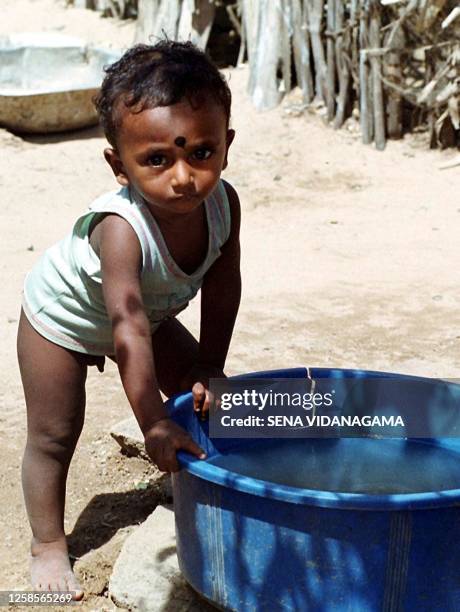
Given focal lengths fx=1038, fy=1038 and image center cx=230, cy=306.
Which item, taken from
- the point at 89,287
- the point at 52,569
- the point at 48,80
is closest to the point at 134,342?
the point at 89,287

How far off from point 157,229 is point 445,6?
4838 millimetres

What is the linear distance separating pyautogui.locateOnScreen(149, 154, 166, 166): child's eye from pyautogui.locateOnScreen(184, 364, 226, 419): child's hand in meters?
0.49

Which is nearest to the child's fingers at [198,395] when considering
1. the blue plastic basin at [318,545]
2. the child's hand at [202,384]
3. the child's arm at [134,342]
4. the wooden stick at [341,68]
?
the child's hand at [202,384]

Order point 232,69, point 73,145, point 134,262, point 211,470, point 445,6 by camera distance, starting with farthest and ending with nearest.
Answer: point 232,69, point 73,145, point 445,6, point 134,262, point 211,470

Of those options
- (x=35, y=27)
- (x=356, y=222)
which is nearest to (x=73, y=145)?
(x=356, y=222)

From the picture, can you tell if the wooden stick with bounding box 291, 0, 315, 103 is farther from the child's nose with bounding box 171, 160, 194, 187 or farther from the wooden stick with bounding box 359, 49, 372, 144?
the child's nose with bounding box 171, 160, 194, 187

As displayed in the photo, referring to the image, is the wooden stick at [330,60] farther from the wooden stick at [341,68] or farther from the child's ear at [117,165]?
the child's ear at [117,165]

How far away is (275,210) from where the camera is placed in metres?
5.91

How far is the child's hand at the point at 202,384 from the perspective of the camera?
7.41ft

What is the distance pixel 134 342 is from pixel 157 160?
1.23 feet

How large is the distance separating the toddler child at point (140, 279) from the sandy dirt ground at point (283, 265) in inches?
14.6

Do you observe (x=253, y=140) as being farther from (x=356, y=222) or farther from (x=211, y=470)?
(x=211, y=470)

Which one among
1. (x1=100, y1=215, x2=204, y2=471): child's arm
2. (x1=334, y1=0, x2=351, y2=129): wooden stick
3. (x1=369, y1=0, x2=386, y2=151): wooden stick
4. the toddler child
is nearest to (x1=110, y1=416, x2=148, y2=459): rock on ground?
the toddler child

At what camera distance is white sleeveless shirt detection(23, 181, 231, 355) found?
91.8 inches
